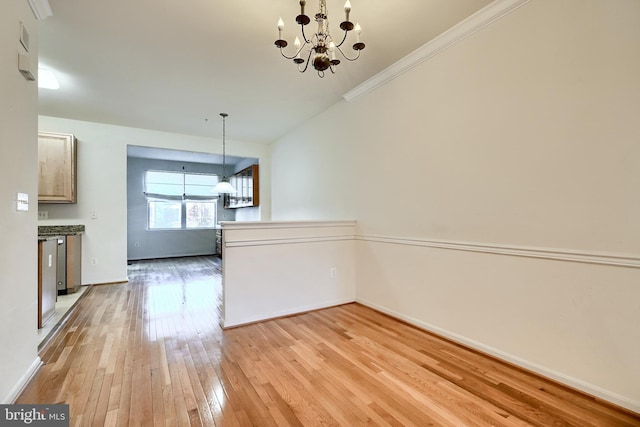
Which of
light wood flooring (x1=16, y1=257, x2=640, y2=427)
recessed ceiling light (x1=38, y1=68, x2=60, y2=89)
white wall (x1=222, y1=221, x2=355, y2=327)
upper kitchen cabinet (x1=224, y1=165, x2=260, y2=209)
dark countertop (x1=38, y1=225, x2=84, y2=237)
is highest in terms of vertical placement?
recessed ceiling light (x1=38, y1=68, x2=60, y2=89)

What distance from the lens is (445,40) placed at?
253 cm

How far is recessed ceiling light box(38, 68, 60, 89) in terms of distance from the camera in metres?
3.14

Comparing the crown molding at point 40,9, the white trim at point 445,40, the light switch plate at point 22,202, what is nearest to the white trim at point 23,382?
the light switch plate at point 22,202

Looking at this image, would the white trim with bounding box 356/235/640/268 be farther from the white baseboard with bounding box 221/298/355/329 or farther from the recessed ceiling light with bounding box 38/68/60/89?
the recessed ceiling light with bounding box 38/68/60/89

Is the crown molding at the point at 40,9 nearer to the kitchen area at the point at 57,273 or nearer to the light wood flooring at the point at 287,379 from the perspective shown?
the kitchen area at the point at 57,273

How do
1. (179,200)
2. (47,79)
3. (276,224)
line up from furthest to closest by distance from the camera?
1. (179,200)
2. (47,79)
3. (276,224)

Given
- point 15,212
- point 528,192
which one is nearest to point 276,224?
point 15,212

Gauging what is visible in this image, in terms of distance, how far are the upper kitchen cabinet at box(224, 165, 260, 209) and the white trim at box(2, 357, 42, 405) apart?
14.9 feet

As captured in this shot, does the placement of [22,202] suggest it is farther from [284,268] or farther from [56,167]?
[56,167]

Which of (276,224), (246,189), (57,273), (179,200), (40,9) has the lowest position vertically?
(57,273)

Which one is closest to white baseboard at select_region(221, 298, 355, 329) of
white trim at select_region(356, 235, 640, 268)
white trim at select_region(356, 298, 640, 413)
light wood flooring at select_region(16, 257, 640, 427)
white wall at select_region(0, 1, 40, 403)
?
light wood flooring at select_region(16, 257, 640, 427)

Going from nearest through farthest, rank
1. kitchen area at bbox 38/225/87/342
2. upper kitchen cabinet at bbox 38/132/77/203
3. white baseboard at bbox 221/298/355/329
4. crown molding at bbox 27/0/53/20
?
crown molding at bbox 27/0/53/20 < kitchen area at bbox 38/225/87/342 < white baseboard at bbox 221/298/355/329 < upper kitchen cabinet at bbox 38/132/77/203

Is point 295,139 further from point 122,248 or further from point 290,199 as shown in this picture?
point 122,248

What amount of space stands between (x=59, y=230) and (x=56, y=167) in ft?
3.18
